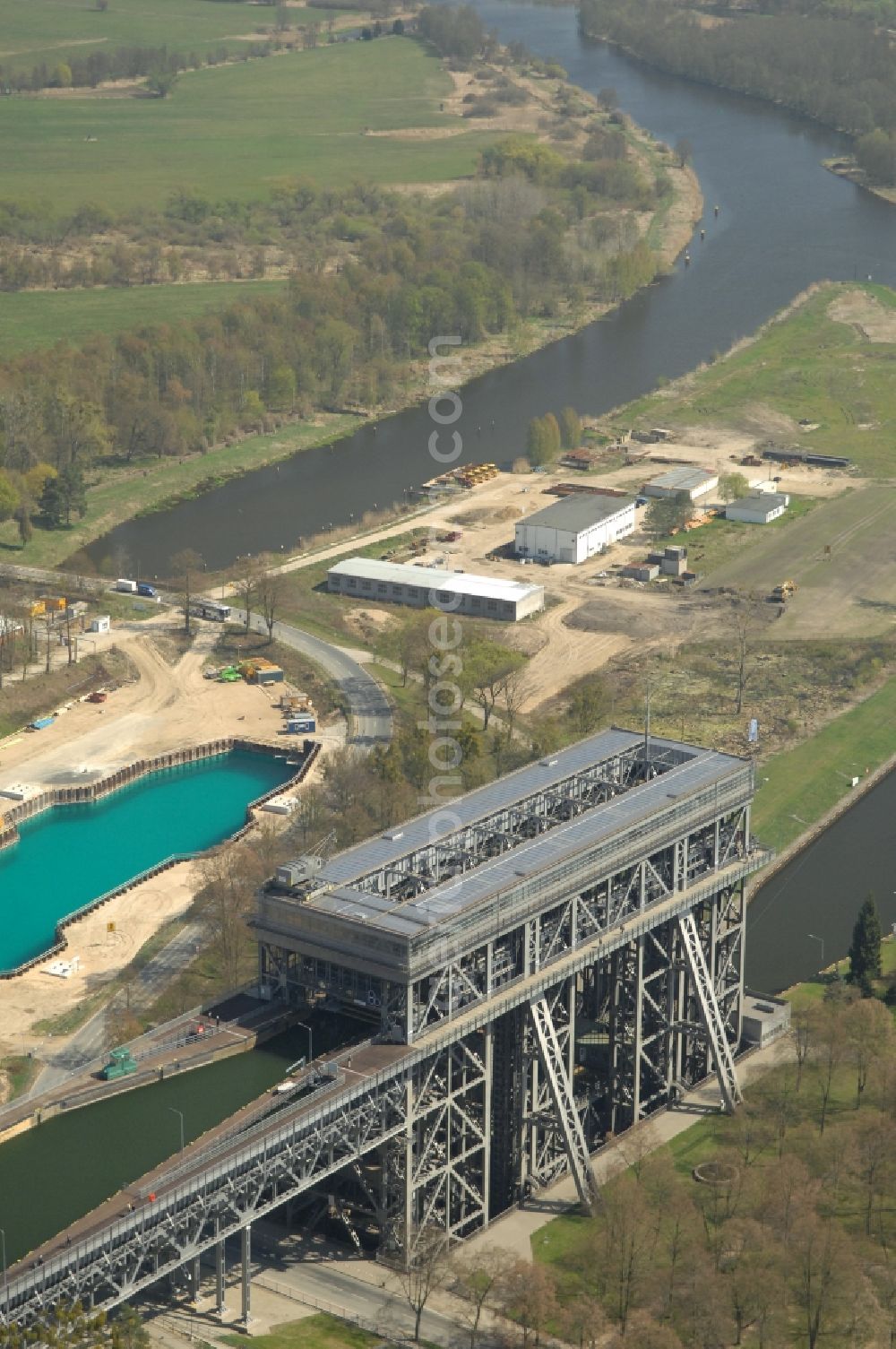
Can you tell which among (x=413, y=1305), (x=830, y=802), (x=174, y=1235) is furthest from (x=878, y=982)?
(x=174, y=1235)

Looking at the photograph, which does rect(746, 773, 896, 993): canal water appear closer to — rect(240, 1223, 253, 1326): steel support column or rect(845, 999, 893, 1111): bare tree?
rect(845, 999, 893, 1111): bare tree

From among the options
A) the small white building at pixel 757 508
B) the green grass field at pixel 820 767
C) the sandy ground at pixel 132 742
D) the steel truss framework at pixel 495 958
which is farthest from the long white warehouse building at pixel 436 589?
the steel truss framework at pixel 495 958

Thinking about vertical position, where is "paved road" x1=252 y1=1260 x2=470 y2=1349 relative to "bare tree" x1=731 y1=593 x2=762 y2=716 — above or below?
above

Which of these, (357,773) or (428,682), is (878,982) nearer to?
(357,773)

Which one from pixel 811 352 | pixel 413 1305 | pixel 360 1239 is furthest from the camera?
pixel 811 352

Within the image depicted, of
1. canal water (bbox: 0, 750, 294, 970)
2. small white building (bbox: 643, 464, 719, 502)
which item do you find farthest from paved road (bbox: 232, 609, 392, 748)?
small white building (bbox: 643, 464, 719, 502)
